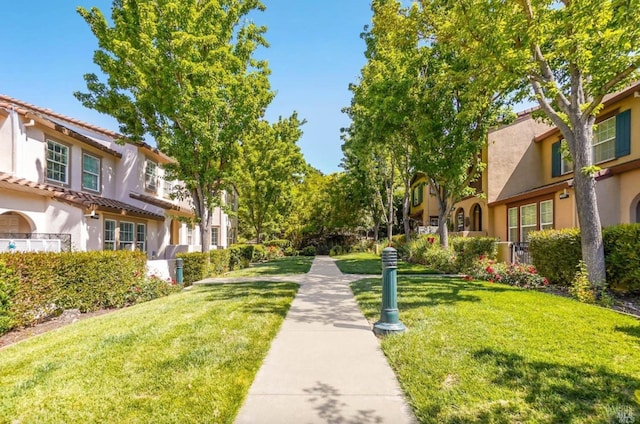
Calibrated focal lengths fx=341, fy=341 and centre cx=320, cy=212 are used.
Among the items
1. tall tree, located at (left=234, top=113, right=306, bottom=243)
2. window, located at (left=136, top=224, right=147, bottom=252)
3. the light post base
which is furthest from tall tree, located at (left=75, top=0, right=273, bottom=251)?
the light post base

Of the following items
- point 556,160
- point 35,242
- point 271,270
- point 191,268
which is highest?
point 556,160

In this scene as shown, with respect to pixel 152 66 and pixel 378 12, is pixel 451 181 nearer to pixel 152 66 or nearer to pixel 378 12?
pixel 378 12

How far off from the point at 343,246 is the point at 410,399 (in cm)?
2910

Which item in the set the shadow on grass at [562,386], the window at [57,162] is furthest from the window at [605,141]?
the window at [57,162]

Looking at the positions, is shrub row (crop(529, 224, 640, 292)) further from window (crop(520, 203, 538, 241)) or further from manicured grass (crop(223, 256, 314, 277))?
manicured grass (crop(223, 256, 314, 277))

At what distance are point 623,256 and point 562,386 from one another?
6254 mm

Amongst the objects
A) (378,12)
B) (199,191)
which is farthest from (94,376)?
(378,12)

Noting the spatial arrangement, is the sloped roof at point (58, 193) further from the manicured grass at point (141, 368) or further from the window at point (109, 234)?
the manicured grass at point (141, 368)

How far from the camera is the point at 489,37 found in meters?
8.34

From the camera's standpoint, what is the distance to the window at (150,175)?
19.4 metres

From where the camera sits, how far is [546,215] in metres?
16.2

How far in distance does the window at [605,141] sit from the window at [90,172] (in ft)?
73.2

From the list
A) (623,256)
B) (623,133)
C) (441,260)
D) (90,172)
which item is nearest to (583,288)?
(623,256)

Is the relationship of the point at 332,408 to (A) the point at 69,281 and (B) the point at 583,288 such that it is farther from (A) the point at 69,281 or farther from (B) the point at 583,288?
(A) the point at 69,281
